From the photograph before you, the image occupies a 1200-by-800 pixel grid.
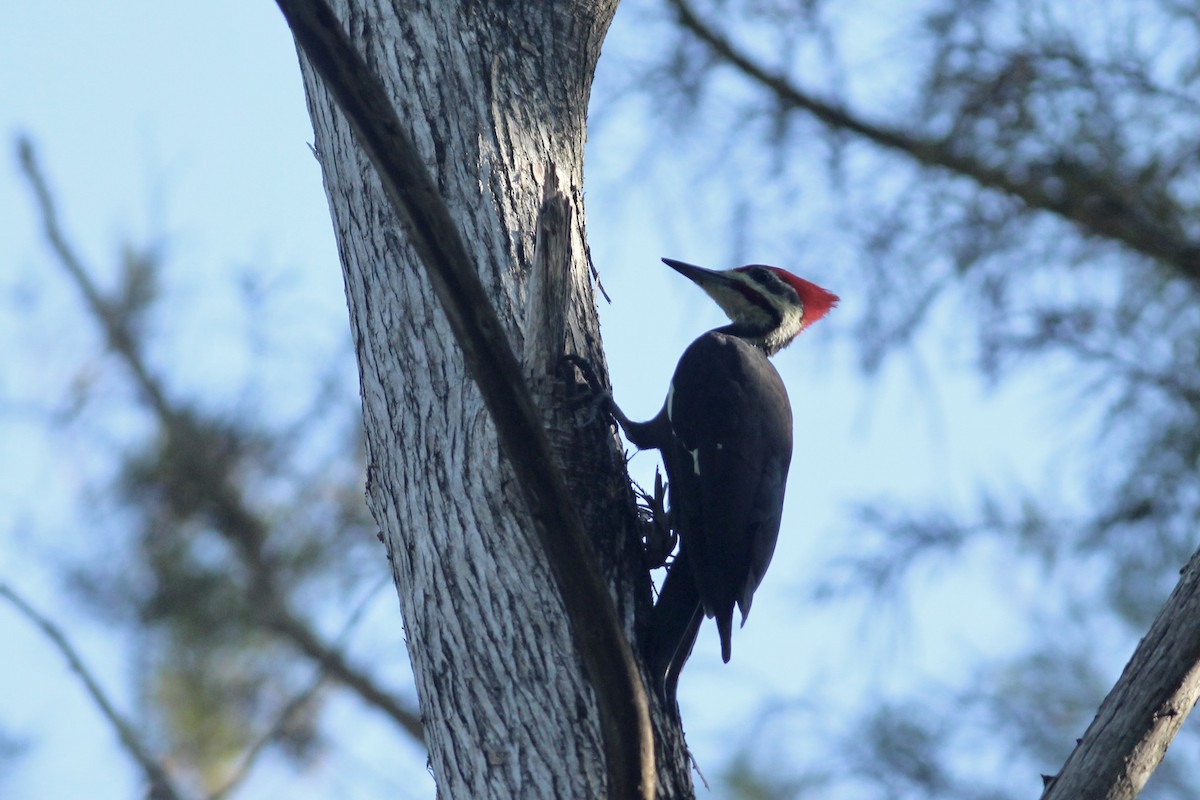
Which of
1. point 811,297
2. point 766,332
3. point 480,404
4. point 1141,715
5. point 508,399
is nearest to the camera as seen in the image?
point 508,399

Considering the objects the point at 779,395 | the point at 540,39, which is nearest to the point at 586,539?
the point at 540,39

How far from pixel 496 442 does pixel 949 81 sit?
287 cm

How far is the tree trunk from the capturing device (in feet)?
6.61

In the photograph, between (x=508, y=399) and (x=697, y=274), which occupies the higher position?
(x=697, y=274)

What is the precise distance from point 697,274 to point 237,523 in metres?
2.83

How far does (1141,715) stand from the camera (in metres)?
1.93

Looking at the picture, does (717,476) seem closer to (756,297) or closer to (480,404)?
(480,404)

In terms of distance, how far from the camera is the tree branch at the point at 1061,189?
397 centimetres

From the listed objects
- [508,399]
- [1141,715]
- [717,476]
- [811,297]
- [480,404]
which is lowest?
[1141,715]

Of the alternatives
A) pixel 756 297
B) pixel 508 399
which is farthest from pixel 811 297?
pixel 508 399

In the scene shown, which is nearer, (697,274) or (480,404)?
(480,404)

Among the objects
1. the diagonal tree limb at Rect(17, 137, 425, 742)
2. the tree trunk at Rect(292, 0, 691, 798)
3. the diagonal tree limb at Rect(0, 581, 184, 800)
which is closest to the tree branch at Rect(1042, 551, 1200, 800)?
the tree trunk at Rect(292, 0, 691, 798)

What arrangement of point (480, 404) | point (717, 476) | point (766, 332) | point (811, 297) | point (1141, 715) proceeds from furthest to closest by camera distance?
point (811, 297), point (766, 332), point (717, 476), point (480, 404), point (1141, 715)

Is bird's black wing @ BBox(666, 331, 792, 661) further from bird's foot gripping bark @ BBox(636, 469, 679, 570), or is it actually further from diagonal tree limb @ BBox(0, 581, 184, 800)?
diagonal tree limb @ BBox(0, 581, 184, 800)
